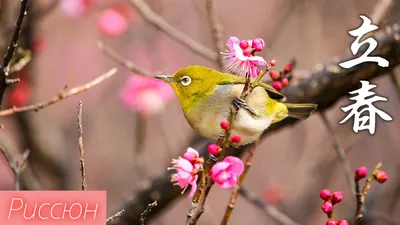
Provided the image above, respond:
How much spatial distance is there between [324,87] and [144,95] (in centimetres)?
104

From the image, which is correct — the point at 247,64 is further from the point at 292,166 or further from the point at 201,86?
the point at 292,166

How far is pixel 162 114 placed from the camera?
11.3 feet

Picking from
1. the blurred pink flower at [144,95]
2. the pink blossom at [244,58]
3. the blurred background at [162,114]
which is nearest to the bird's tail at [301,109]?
the pink blossom at [244,58]

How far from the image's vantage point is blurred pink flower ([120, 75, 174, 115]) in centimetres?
278

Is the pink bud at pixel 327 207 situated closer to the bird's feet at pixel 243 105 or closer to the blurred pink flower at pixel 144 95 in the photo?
the bird's feet at pixel 243 105

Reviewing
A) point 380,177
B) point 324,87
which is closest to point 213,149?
point 380,177

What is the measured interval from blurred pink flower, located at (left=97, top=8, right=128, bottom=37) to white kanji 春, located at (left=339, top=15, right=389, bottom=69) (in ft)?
4.82

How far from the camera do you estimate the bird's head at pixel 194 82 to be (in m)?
1.46

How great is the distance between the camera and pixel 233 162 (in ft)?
3.47

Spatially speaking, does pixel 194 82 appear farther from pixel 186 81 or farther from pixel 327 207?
pixel 327 207

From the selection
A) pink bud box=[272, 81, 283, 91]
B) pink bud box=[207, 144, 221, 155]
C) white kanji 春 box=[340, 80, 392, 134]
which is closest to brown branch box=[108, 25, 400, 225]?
white kanji 春 box=[340, 80, 392, 134]

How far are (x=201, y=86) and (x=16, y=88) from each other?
4.78 ft

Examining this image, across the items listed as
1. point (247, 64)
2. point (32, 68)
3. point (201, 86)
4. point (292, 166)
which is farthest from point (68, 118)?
point (247, 64)

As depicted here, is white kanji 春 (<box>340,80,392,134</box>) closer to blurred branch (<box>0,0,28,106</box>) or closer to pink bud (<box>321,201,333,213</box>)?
pink bud (<box>321,201,333,213</box>)
